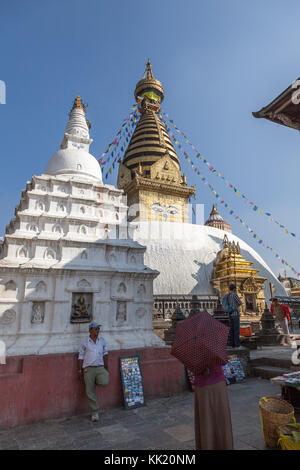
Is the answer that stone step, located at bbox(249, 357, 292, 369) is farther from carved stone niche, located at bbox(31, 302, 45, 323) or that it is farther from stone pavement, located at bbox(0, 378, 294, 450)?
carved stone niche, located at bbox(31, 302, 45, 323)

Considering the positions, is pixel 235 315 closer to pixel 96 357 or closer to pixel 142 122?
pixel 96 357

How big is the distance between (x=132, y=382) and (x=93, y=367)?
98 centimetres

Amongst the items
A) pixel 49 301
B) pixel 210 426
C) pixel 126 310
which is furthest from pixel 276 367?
pixel 49 301

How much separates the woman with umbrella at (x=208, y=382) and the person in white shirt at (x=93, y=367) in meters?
2.43

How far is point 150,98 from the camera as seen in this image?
3512 cm

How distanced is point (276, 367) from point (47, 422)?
549 centimetres

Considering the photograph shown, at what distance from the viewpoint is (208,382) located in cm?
301

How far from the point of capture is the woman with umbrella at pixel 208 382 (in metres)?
2.89

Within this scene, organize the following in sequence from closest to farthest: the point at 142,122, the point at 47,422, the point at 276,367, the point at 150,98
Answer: the point at 47,422, the point at 276,367, the point at 142,122, the point at 150,98

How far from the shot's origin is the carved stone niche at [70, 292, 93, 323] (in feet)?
20.5

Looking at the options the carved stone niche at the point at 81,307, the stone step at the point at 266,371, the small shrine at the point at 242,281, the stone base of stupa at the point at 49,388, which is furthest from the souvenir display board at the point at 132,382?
the small shrine at the point at 242,281

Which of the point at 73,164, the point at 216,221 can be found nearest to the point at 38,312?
the point at 73,164

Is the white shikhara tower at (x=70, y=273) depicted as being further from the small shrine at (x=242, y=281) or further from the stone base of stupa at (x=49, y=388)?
the small shrine at (x=242, y=281)

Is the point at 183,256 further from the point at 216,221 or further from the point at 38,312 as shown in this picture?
the point at 216,221
